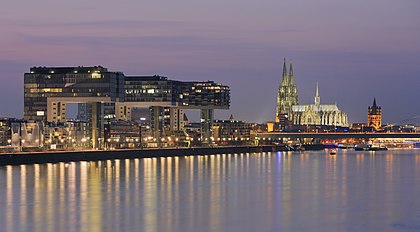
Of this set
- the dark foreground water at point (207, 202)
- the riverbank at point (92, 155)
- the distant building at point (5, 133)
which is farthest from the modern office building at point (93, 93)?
the dark foreground water at point (207, 202)

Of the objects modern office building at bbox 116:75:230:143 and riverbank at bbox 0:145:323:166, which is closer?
riverbank at bbox 0:145:323:166

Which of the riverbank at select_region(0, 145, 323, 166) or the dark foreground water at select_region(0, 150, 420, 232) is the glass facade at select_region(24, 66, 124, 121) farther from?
the dark foreground water at select_region(0, 150, 420, 232)

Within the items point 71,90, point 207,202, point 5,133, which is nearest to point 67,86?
point 71,90

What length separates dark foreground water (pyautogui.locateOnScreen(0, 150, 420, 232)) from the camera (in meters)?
45.6

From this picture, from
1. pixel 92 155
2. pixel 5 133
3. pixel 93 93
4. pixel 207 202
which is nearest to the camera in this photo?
pixel 207 202

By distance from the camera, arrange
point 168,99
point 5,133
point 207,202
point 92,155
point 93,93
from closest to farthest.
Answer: point 207,202, point 92,155, point 5,133, point 93,93, point 168,99

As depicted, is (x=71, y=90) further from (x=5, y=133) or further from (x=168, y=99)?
(x=168, y=99)

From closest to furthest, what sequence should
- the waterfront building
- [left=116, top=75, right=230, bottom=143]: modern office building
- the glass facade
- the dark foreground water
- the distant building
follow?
the dark foreground water → the waterfront building → the distant building → the glass facade → [left=116, top=75, right=230, bottom=143]: modern office building

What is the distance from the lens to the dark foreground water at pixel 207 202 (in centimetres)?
4559

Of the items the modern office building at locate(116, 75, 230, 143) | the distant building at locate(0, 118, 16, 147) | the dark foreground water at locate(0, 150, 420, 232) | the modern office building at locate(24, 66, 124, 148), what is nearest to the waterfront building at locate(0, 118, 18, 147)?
the distant building at locate(0, 118, 16, 147)

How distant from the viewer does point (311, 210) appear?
5219 cm

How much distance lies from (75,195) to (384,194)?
21.1 metres

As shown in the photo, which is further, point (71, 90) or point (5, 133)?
point (71, 90)

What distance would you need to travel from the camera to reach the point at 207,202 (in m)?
56.3
